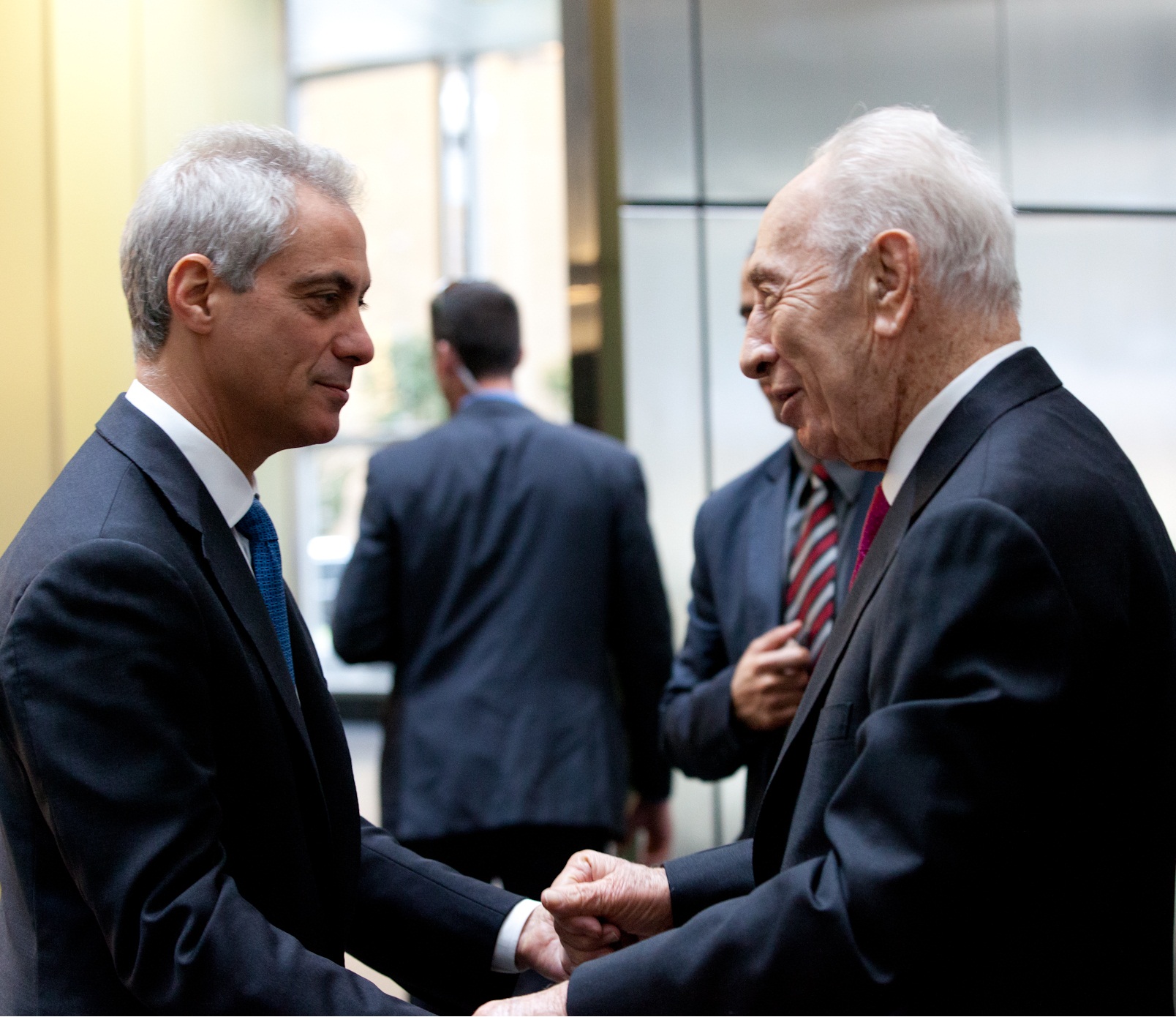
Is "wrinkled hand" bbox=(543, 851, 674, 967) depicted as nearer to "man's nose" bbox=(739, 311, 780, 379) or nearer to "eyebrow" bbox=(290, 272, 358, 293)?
"man's nose" bbox=(739, 311, 780, 379)

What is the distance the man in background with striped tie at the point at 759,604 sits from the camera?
2.15 metres

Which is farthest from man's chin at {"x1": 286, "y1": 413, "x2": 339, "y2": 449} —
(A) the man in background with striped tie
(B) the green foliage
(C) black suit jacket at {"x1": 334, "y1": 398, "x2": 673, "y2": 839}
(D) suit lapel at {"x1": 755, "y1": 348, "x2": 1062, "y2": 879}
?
(B) the green foliage

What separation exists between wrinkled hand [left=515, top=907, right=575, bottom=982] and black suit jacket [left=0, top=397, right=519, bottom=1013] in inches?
14.1

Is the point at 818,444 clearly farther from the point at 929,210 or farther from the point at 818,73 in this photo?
the point at 818,73

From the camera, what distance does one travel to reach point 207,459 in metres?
1.50

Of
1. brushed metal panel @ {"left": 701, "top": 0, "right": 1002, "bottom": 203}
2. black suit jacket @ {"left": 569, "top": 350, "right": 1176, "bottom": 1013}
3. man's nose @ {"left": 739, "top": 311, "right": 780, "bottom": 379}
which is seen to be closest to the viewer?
black suit jacket @ {"left": 569, "top": 350, "right": 1176, "bottom": 1013}

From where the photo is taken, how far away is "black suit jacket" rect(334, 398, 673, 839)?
319cm

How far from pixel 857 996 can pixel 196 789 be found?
2.27ft

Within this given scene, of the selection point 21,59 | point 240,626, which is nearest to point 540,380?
point 21,59

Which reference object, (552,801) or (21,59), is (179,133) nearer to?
(21,59)

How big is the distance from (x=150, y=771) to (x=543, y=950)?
2.41 ft

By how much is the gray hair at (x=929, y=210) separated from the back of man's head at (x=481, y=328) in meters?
1.96

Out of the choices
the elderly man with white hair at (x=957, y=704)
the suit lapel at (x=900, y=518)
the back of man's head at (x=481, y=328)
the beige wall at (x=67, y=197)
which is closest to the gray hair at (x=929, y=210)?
the elderly man with white hair at (x=957, y=704)

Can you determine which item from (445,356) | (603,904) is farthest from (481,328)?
(603,904)
